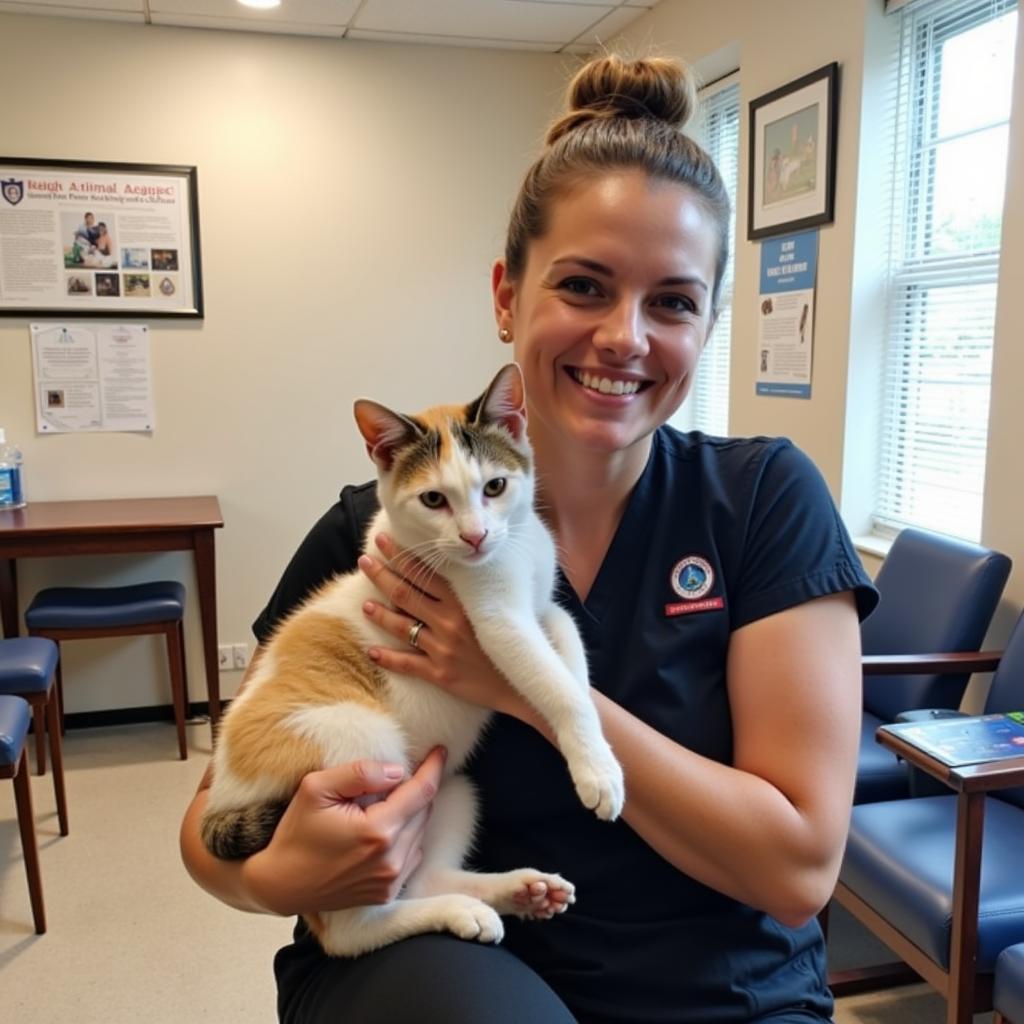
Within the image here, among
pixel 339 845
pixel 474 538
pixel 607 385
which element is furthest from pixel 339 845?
pixel 607 385

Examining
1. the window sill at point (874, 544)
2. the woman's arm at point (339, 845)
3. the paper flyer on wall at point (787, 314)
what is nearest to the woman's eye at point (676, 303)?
the woman's arm at point (339, 845)

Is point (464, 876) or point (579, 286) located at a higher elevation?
point (579, 286)

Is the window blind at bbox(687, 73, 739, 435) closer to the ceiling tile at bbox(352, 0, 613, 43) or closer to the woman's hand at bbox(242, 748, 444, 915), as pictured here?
the ceiling tile at bbox(352, 0, 613, 43)

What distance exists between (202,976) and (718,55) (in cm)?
337

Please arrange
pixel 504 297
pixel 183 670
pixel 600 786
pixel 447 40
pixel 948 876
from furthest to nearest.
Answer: pixel 447 40
pixel 183 670
pixel 948 876
pixel 504 297
pixel 600 786

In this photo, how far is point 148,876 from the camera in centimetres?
274

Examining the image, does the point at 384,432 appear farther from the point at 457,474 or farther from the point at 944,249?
the point at 944,249

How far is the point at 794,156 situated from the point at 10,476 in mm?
3113

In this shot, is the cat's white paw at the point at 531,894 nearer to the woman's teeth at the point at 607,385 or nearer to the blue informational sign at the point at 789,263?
the woman's teeth at the point at 607,385

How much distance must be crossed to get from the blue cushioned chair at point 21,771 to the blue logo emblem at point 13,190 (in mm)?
2095

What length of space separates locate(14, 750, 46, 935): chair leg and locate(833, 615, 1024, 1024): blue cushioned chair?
80.4 inches

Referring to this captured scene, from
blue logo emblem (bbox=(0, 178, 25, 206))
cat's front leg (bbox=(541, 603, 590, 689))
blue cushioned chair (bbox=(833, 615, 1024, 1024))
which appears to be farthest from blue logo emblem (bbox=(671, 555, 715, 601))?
blue logo emblem (bbox=(0, 178, 25, 206))

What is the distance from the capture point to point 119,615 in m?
3.35

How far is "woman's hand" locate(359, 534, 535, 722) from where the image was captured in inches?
40.8
